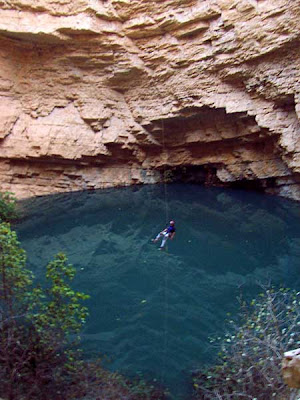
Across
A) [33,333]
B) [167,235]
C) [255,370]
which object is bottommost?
[255,370]

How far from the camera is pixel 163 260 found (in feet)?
31.4

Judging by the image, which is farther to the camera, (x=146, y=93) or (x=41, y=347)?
(x=146, y=93)

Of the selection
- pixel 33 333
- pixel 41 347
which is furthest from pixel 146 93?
pixel 41 347

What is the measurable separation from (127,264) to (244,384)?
5.61 m

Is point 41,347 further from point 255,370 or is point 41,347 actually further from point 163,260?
point 163,260

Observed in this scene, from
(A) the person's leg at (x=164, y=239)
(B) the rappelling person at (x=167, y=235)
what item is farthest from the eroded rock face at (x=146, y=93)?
(A) the person's leg at (x=164, y=239)

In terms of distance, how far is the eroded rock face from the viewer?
1225 centimetres

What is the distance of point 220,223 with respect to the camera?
12484 mm

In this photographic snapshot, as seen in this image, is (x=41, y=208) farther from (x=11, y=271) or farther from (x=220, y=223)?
(x=11, y=271)

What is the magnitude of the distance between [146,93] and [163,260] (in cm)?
830

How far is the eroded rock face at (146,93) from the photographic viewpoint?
12.2 m

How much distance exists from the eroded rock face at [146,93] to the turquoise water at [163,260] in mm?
1305

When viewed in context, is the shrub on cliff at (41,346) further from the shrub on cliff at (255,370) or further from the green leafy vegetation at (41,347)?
the shrub on cliff at (255,370)

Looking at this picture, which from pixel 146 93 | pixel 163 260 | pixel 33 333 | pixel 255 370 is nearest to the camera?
pixel 255 370
